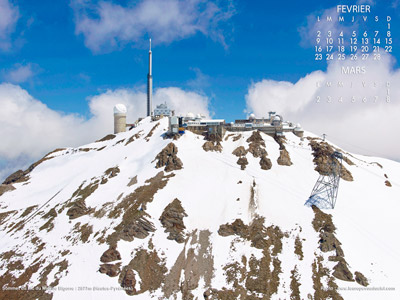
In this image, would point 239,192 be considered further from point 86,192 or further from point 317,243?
point 86,192

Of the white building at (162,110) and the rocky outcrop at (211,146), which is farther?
the white building at (162,110)

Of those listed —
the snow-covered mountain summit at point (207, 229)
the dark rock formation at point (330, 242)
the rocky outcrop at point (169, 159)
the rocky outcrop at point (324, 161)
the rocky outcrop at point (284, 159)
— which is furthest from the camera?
the rocky outcrop at point (284, 159)

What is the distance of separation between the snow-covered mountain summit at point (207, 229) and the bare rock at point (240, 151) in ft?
3.58

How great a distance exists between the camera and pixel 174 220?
3098 inches

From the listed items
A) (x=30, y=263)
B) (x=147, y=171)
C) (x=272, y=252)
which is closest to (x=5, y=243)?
(x=30, y=263)

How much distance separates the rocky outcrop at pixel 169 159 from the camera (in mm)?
97938

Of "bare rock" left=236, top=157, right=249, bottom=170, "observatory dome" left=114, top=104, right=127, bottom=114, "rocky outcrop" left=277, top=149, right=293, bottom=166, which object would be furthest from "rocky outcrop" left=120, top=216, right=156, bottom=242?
"observatory dome" left=114, top=104, right=127, bottom=114

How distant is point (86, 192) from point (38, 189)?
34.5 metres

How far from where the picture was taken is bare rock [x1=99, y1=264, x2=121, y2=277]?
66.1 m

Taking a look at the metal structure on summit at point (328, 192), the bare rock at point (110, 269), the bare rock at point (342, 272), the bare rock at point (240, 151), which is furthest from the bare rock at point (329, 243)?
the bare rock at point (110, 269)

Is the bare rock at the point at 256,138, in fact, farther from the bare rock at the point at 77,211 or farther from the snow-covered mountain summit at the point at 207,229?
the bare rock at the point at 77,211

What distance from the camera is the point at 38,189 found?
390 feet

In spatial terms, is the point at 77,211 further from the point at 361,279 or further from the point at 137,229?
the point at 361,279

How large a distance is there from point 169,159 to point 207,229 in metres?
32.1
